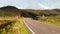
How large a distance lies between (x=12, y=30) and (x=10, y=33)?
42.7 inches

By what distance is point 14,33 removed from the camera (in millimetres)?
22328

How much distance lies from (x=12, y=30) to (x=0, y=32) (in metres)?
1.04

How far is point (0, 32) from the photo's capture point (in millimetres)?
22656

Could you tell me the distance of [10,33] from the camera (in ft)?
71.7

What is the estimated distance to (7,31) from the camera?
22.4m

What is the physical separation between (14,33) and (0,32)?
125cm

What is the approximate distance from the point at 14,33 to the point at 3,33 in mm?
1007

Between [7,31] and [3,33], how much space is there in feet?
2.23

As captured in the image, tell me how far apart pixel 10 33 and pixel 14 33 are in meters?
0.57

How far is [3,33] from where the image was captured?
21.8 m

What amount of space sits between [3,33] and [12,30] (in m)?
1.29

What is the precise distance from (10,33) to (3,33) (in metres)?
0.57

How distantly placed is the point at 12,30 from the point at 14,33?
0.65 meters
